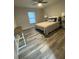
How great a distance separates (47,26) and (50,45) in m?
0.25

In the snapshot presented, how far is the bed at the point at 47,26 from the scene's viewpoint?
4.00 feet

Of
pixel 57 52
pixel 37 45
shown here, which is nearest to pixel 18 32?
pixel 37 45

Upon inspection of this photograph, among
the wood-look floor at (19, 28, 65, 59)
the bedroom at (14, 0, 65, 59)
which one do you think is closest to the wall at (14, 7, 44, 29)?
the bedroom at (14, 0, 65, 59)

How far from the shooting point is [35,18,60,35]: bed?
48.0 inches

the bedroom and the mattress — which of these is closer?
the bedroom

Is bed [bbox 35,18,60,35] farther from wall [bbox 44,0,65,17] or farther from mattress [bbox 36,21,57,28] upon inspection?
wall [bbox 44,0,65,17]

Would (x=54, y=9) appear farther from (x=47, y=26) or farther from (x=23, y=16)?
(x=23, y=16)

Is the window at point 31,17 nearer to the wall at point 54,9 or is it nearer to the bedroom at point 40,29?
the bedroom at point 40,29

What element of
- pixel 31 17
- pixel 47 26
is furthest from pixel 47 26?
pixel 31 17

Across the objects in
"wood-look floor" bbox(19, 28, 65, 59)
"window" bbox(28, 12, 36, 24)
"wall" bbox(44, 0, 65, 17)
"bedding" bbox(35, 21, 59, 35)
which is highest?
"wall" bbox(44, 0, 65, 17)

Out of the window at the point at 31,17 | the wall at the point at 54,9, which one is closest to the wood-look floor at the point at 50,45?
the window at the point at 31,17

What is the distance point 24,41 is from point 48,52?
0.31 metres

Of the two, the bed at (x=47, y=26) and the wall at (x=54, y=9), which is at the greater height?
the wall at (x=54, y=9)
